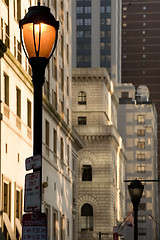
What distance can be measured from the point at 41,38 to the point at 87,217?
10852cm

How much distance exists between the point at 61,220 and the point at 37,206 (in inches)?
2210

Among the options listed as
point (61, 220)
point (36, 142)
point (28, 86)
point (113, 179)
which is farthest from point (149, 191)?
point (36, 142)

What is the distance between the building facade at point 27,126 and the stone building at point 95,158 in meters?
45.5

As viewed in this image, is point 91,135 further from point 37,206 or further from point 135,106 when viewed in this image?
point 37,206

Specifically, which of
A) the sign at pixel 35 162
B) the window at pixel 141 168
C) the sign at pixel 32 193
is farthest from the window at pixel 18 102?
the window at pixel 141 168

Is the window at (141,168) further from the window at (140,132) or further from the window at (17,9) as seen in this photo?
the window at (17,9)

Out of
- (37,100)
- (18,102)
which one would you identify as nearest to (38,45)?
(37,100)

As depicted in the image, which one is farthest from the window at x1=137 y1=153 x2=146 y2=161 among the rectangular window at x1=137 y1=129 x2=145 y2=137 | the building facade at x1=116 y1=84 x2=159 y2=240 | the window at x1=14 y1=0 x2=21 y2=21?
the window at x1=14 y1=0 x2=21 y2=21

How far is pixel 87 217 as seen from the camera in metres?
122

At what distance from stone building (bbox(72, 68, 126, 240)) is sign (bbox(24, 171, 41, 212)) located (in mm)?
105014

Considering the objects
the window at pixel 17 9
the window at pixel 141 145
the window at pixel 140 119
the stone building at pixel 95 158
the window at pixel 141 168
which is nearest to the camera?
the window at pixel 17 9

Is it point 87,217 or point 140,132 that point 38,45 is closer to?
point 87,217

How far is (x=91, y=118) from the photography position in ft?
415

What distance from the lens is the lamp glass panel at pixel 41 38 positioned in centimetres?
1456
